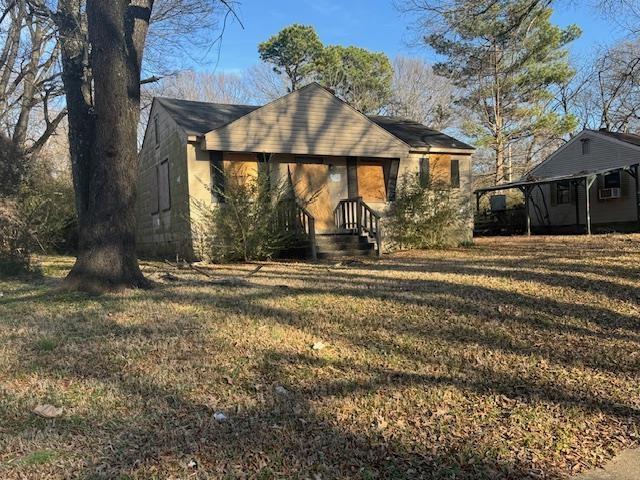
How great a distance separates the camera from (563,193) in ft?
71.8

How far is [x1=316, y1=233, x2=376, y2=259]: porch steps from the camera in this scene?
12.4m

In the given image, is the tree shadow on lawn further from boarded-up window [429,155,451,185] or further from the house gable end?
boarded-up window [429,155,451,185]

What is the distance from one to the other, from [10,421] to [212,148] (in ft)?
30.2

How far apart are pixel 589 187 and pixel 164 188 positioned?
14.3 meters

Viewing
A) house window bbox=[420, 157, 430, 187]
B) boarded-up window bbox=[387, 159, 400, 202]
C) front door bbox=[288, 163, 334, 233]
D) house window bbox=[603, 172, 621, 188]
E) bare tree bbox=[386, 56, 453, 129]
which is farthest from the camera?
bare tree bbox=[386, 56, 453, 129]

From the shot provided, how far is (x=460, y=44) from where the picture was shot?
2259 centimetres

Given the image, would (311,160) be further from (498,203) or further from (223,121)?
(498,203)

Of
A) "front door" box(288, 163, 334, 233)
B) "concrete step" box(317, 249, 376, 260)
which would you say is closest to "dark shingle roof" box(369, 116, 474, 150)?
"front door" box(288, 163, 334, 233)

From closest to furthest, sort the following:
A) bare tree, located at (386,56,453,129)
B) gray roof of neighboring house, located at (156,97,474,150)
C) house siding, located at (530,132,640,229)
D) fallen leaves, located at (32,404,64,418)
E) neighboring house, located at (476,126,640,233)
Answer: fallen leaves, located at (32,404,64,418)
gray roof of neighboring house, located at (156,97,474,150)
neighboring house, located at (476,126,640,233)
house siding, located at (530,132,640,229)
bare tree, located at (386,56,453,129)

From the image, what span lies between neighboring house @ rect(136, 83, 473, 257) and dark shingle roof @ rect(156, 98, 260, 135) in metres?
0.03

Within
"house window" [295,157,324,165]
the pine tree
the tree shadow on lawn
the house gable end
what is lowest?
the tree shadow on lawn

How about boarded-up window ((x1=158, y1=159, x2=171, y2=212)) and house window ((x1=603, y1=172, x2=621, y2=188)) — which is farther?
house window ((x1=603, y1=172, x2=621, y2=188))

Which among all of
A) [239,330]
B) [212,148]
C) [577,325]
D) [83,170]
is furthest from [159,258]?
[577,325]

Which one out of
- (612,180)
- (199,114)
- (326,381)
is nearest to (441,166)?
(199,114)
